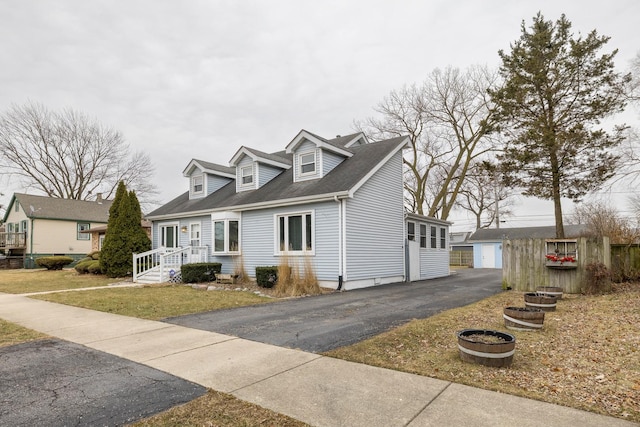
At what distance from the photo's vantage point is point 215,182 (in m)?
20.4

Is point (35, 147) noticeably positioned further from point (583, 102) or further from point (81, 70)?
point (583, 102)

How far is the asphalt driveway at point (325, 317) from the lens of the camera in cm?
611

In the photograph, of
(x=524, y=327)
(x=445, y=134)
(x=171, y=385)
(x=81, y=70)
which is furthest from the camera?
(x=445, y=134)

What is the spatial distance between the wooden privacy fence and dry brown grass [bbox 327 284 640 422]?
10.1 ft

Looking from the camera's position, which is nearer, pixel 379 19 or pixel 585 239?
pixel 585 239

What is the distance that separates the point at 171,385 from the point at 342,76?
17.2 meters

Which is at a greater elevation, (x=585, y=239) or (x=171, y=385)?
(x=585, y=239)

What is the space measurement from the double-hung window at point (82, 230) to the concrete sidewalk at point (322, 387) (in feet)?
99.6

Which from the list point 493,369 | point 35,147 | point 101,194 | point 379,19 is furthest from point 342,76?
point 35,147

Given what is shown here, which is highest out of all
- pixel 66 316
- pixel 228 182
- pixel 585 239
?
pixel 228 182

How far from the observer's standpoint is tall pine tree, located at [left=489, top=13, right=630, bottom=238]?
47.5 ft

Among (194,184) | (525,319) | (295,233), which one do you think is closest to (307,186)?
(295,233)

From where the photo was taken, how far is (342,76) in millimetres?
18500

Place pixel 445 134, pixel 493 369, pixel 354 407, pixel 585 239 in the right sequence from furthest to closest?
1. pixel 445 134
2. pixel 585 239
3. pixel 493 369
4. pixel 354 407
